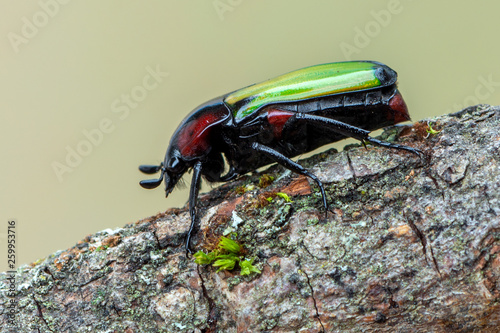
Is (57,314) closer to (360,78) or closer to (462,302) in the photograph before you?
(462,302)

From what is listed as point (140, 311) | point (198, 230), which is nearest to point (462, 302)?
point (198, 230)

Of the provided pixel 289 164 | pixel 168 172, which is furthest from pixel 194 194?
pixel 289 164

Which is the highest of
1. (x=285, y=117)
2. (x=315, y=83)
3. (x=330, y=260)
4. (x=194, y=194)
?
(x=315, y=83)

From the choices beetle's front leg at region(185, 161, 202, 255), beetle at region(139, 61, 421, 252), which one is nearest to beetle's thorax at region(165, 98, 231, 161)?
beetle at region(139, 61, 421, 252)

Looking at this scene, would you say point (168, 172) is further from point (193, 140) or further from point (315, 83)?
point (315, 83)

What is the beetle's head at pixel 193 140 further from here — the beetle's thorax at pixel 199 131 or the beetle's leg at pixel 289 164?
the beetle's leg at pixel 289 164

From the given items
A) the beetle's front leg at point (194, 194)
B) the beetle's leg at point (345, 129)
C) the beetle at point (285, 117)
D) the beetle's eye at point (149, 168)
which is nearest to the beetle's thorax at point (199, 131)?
the beetle at point (285, 117)
